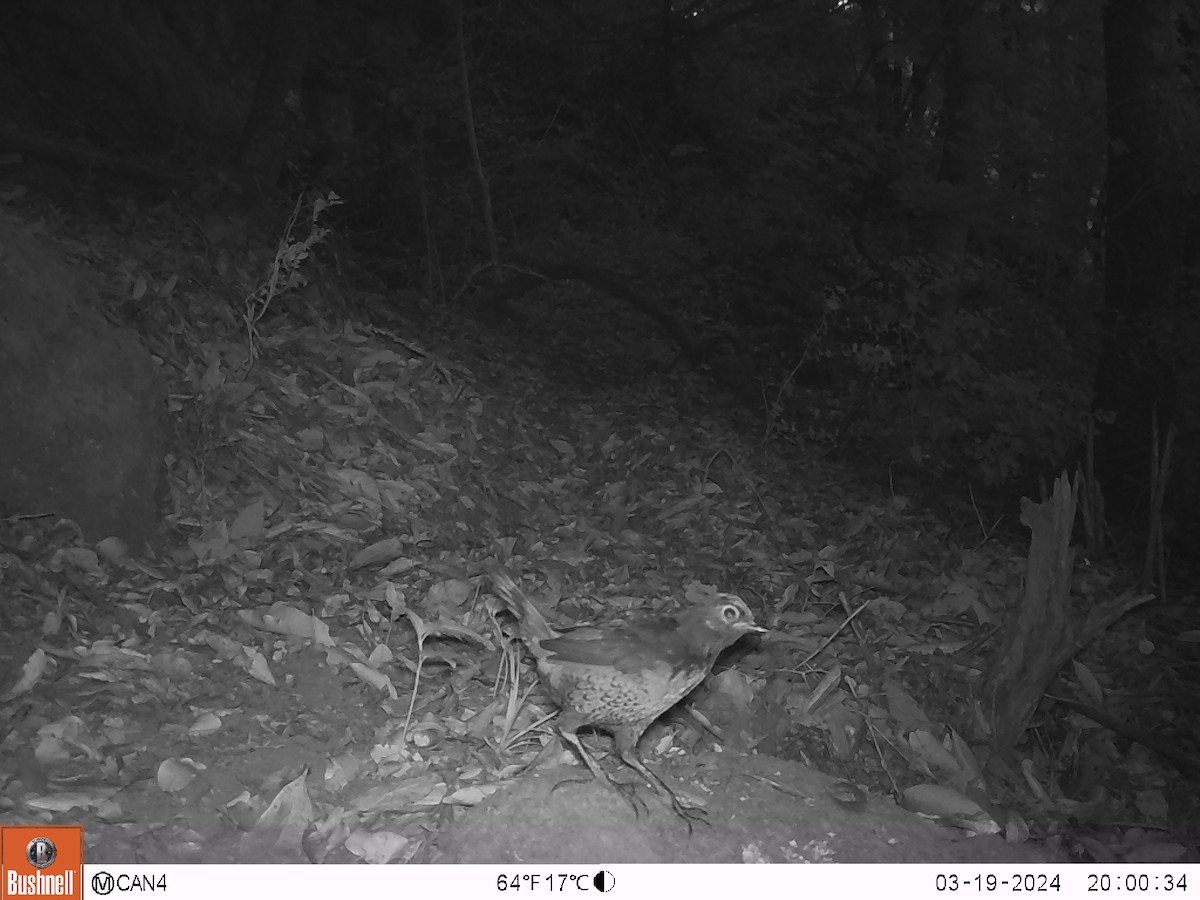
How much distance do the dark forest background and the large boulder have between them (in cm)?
192

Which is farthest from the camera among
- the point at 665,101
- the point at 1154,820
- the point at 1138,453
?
the point at 665,101

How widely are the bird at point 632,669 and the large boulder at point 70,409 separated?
6.13ft

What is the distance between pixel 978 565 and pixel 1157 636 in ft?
2.91

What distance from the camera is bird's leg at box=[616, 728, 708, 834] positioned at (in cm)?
287

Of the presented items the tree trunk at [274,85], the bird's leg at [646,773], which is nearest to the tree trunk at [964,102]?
the tree trunk at [274,85]

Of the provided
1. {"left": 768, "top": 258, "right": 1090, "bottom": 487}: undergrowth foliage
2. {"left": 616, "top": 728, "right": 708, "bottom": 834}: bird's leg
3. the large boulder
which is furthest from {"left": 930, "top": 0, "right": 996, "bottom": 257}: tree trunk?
the large boulder

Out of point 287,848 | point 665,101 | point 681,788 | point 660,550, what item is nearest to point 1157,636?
point 660,550

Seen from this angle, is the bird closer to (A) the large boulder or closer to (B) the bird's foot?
(B) the bird's foot

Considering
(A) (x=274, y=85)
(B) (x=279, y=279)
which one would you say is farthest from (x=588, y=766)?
(A) (x=274, y=85)

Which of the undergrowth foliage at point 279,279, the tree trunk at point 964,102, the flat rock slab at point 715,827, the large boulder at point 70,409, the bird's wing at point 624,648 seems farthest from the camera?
the tree trunk at point 964,102

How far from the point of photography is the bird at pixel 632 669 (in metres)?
2.82

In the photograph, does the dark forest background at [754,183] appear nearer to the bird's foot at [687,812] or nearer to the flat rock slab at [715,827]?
the flat rock slab at [715,827]

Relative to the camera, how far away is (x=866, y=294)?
24.5 feet

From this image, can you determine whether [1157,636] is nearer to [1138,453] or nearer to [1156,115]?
[1138,453]
